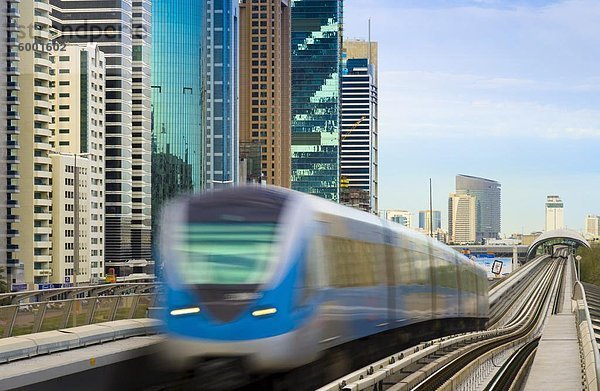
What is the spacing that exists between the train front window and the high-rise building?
90415 mm

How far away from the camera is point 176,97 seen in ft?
574

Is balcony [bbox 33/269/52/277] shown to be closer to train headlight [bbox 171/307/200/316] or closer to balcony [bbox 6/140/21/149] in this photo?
balcony [bbox 6/140/21/149]

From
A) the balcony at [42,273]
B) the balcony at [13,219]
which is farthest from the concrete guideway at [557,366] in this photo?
the balcony at [42,273]

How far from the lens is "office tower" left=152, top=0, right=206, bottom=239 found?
170875mm

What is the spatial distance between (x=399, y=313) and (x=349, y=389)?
41.1ft

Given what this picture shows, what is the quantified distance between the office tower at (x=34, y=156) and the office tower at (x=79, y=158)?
1.22 meters

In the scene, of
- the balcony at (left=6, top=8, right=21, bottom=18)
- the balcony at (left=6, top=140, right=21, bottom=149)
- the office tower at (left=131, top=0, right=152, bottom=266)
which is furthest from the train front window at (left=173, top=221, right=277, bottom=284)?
the office tower at (left=131, top=0, right=152, bottom=266)

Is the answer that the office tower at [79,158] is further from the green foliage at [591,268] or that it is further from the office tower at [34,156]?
the green foliage at [591,268]

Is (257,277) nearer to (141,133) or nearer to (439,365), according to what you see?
(439,365)

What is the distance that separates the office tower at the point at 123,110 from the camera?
132125 mm

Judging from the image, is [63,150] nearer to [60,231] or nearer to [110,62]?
[60,231]

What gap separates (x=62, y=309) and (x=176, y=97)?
514 ft

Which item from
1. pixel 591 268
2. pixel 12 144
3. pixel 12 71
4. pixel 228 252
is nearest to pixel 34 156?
pixel 12 144

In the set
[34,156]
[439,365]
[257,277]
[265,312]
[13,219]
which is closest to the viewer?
[265,312]
